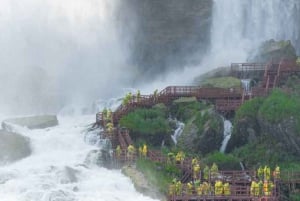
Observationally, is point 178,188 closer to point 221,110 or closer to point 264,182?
point 264,182

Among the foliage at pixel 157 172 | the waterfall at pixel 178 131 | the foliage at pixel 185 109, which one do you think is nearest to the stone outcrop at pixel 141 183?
the foliage at pixel 157 172

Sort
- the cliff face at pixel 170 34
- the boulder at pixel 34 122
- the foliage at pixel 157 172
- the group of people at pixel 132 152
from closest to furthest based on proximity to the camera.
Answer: the foliage at pixel 157 172
the group of people at pixel 132 152
the boulder at pixel 34 122
the cliff face at pixel 170 34

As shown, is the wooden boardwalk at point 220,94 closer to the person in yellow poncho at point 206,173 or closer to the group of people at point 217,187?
the person in yellow poncho at point 206,173

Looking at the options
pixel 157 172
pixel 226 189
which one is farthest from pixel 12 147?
pixel 226 189

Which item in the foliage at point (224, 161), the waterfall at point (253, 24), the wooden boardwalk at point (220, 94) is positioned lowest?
the foliage at point (224, 161)

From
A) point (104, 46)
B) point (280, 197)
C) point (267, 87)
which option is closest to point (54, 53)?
point (104, 46)

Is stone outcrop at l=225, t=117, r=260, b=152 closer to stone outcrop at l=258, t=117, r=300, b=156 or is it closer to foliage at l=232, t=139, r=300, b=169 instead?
foliage at l=232, t=139, r=300, b=169
